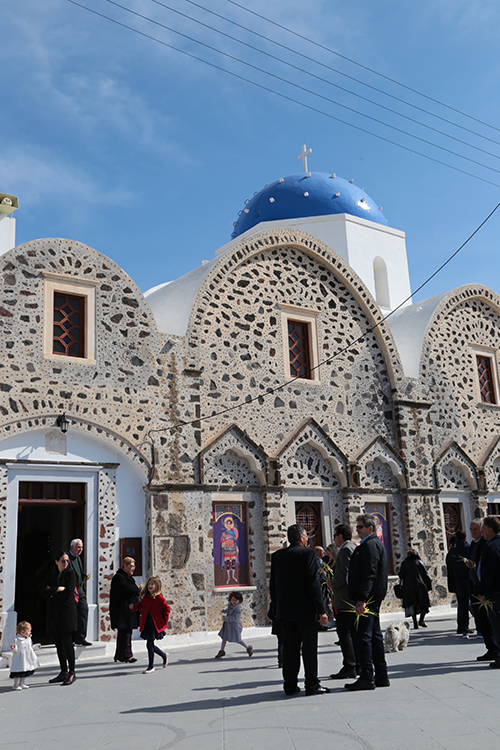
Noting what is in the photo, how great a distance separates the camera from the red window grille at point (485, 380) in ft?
51.1

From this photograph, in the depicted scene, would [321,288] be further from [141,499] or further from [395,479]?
[141,499]

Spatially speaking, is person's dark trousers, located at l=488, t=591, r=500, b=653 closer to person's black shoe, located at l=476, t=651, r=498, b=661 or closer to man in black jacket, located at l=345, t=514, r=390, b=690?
person's black shoe, located at l=476, t=651, r=498, b=661

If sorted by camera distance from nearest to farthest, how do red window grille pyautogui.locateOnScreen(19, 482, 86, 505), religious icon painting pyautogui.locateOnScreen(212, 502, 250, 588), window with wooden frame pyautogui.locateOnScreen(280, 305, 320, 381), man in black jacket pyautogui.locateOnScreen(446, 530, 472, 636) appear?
1. man in black jacket pyautogui.locateOnScreen(446, 530, 472, 636)
2. red window grille pyautogui.locateOnScreen(19, 482, 86, 505)
3. religious icon painting pyautogui.locateOnScreen(212, 502, 250, 588)
4. window with wooden frame pyautogui.locateOnScreen(280, 305, 320, 381)

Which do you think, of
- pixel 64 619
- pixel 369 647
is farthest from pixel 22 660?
pixel 369 647

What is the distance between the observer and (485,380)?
619 inches

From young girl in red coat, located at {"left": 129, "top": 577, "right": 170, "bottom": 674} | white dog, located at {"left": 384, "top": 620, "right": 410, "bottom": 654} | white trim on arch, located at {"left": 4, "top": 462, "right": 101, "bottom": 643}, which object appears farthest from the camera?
white trim on arch, located at {"left": 4, "top": 462, "right": 101, "bottom": 643}

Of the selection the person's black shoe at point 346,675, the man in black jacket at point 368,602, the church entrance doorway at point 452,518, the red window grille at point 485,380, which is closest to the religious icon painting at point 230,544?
the person's black shoe at point 346,675

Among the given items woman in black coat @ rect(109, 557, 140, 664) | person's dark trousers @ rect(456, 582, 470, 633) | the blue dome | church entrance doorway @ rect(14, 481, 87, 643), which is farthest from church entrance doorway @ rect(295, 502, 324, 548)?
the blue dome

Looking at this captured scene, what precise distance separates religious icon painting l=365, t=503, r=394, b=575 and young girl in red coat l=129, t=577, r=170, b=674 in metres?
6.13

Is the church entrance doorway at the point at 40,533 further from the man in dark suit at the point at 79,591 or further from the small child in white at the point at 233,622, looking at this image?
the small child in white at the point at 233,622

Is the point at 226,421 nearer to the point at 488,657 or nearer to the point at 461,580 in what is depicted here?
the point at 461,580

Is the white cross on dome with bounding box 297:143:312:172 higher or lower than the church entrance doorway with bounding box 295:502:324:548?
higher

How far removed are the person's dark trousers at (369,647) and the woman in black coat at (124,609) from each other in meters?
3.35

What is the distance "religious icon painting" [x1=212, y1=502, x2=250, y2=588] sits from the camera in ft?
35.9
